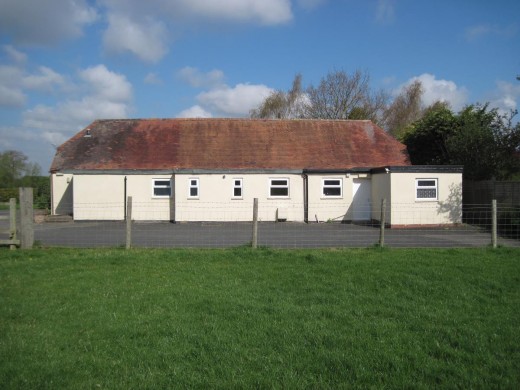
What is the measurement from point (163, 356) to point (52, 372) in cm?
101

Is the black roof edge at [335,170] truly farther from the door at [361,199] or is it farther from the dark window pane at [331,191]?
the dark window pane at [331,191]

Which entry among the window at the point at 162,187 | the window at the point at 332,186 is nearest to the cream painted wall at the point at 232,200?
the window at the point at 162,187

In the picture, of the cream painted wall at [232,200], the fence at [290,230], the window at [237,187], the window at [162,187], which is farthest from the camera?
the window at [162,187]

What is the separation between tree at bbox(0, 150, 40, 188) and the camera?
166ft

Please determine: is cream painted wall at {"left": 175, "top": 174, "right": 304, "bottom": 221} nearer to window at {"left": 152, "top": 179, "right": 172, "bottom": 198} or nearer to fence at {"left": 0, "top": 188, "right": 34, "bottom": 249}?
window at {"left": 152, "top": 179, "right": 172, "bottom": 198}

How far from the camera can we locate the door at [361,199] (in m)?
24.4

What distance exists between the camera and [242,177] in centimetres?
2459

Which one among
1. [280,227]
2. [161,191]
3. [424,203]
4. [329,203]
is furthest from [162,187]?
[424,203]

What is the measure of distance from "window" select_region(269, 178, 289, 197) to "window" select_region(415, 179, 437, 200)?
22.2 ft

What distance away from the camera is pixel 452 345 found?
4.95 meters

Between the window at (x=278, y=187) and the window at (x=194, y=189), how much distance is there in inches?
151

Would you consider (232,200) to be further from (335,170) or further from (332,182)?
(335,170)

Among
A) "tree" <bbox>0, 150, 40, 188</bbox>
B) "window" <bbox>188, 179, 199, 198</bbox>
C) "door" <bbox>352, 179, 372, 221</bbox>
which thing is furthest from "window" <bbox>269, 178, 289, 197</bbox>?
"tree" <bbox>0, 150, 40, 188</bbox>

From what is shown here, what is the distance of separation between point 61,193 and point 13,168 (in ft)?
97.2
